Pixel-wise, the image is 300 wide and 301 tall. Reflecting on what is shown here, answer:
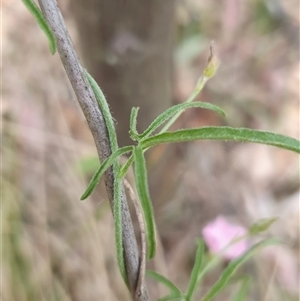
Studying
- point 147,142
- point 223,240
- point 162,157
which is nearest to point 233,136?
point 147,142

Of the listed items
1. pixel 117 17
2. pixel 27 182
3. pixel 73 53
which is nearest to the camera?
pixel 73 53

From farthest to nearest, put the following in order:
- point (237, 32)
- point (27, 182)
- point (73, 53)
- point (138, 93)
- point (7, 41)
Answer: point (237, 32), point (7, 41), point (27, 182), point (138, 93), point (73, 53)

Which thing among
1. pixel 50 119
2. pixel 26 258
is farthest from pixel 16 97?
pixel 26 258

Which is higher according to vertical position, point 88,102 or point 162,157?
point 162,157

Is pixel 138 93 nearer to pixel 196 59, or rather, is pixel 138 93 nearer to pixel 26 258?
pixel 26 258

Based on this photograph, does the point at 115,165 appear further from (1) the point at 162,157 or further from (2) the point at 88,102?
(1) the point at 162,157

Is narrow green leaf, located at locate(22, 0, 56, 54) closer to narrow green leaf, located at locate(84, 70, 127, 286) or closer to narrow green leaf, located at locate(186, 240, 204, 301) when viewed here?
narrow green leaf, located at locate(84, 70, 127, 286)

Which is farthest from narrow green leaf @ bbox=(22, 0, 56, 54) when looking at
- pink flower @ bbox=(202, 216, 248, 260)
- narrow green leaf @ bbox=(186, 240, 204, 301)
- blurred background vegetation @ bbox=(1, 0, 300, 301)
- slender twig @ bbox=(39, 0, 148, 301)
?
pink flower @ bbox=(202, 216, 248, 260)
